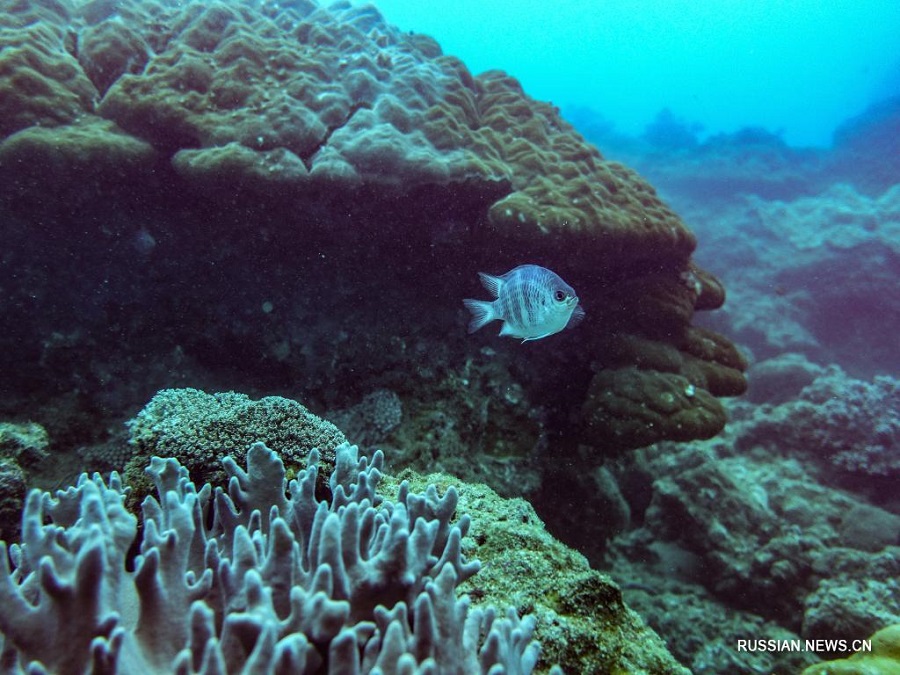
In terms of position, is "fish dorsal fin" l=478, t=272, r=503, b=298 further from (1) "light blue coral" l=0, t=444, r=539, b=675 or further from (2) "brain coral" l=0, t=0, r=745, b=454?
(2) "brain coral" l=0, t=0, r=745, b=454

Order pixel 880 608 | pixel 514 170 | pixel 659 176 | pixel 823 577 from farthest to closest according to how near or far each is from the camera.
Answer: pixel 659 176 < pixel 514 170 < pixel 823 577 < pixel 880 608

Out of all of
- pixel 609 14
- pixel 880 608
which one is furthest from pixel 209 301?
pixel 609 14

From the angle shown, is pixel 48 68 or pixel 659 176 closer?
pixel 48 68

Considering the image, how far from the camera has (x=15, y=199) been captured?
17.1 feet

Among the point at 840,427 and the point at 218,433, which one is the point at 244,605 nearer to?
the point at 218,433

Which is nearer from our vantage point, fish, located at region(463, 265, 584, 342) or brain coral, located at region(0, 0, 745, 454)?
fish, located at region(463, 265, 584, 342)

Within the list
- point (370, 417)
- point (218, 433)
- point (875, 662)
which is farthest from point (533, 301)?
point (875, 662)

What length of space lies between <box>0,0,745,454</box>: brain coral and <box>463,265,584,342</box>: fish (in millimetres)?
2410

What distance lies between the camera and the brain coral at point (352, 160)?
5.08 metres

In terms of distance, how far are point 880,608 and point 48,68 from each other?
35.4 ft

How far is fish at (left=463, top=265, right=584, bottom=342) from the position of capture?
299 centimetres

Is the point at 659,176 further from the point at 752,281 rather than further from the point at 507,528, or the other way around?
the point at 507,528

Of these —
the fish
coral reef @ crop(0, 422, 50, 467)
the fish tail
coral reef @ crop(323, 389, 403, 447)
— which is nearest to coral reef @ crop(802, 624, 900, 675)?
the fish

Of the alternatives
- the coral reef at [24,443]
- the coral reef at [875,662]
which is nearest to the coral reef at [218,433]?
the coral reef at [24,443]
